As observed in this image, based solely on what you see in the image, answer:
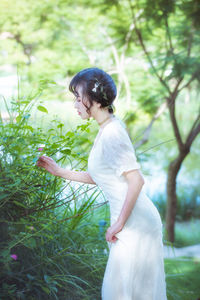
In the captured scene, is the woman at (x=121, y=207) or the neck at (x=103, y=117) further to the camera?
the neck at (x=103, y=117)

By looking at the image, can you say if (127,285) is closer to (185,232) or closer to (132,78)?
(185,232)

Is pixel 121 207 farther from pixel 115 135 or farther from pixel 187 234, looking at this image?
pixel 187 234

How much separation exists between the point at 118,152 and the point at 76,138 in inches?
13.0

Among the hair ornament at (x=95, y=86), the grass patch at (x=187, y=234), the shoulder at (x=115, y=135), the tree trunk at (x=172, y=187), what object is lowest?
the grass patch at (x=187, y=234)

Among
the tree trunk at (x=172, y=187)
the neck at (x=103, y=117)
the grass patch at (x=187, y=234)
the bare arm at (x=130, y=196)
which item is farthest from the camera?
the grass patch at (x=187, y=234)

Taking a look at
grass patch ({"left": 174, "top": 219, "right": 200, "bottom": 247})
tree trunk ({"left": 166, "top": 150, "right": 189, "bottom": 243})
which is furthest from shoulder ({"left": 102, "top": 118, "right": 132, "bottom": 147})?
grass patch ({"left": 174, "top": 219, "right": 200, "bottom": 247})

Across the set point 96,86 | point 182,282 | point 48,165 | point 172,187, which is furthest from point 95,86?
point 172,187

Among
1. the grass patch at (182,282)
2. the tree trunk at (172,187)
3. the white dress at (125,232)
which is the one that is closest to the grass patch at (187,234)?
the tree trunk at (172,187)

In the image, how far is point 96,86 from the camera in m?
1.21

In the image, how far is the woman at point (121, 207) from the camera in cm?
113

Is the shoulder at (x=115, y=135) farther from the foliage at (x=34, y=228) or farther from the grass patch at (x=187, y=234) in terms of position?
the grass patch at (x=187, y=234)

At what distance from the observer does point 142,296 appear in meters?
1.22

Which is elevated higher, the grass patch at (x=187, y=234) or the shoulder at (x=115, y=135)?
the shoulder at (x=115, y=135)

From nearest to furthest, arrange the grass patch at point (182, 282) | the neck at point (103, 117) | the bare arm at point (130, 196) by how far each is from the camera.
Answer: the bare arm at point (130, 196) → the neck at point (103, 117) → the grass patch at point (182, 282)
